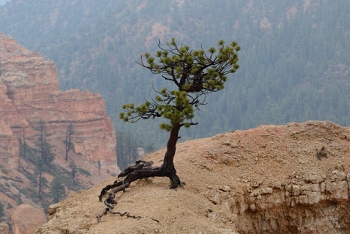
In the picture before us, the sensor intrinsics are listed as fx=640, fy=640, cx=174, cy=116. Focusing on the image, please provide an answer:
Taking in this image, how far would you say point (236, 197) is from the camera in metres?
16.8

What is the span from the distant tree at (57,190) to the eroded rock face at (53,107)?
14206 mm

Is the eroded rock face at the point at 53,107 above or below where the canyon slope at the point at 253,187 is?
above

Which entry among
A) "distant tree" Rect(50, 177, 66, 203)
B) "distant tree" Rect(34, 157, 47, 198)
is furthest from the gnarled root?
"distant tree" Rect(34, 157, 47, 198)

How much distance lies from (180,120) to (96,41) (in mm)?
180973

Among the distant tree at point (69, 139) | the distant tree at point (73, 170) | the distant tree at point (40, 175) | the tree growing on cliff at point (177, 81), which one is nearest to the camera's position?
the tree growing on cliff at point (177, 81)

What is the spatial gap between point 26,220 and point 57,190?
36.5m

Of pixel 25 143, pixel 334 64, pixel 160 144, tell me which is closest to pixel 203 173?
pixel 25 143

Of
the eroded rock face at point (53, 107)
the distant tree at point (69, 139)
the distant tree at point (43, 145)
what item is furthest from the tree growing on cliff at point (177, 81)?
the distant tree at point (69, 139)

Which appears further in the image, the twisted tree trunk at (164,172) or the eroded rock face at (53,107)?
the eroded rock face at (53,107)

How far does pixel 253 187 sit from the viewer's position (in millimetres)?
17281

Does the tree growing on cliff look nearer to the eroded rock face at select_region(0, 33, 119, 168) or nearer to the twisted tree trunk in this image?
the twisted tree trunk

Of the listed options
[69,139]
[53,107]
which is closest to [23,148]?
[69,139]

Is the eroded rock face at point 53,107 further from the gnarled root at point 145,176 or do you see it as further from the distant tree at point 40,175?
the gnarled root at point 145,176

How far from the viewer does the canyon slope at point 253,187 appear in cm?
1478
